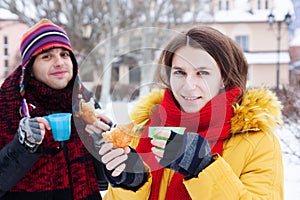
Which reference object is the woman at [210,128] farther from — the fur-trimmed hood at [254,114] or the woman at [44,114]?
the woman at [44,114]

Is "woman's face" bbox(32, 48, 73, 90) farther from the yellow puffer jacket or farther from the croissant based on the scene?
the croissant

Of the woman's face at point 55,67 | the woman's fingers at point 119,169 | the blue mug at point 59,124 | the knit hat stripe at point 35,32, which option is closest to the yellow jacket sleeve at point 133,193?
the woman's fingers at point 119,169

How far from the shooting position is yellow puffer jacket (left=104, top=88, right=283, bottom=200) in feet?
4.33

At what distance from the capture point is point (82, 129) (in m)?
1.65

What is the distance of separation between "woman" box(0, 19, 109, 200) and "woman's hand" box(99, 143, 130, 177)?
56cm

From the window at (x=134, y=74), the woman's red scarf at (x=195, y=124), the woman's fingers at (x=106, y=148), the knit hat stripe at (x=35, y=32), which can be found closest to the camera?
the woman's fingers at (x=106, y=148)

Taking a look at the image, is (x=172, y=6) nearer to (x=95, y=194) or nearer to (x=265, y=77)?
(x=95, y=194)

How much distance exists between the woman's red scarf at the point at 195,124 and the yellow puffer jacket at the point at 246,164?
28 millimetres

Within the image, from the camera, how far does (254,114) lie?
4.89ft

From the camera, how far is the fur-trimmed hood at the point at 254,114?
148 centimetres

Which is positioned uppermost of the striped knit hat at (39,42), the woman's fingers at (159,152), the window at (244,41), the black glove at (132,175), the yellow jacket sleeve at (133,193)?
the striped knit hat at (39,42)

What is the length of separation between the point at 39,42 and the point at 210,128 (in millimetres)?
1027

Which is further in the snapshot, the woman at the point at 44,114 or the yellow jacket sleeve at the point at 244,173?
the woman at the point at 44,114

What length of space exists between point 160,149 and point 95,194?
875 mm
